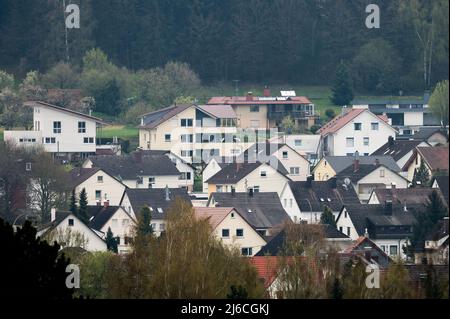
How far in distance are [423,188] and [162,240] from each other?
1482 centimetres

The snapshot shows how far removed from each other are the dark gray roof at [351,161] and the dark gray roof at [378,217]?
21.4ft

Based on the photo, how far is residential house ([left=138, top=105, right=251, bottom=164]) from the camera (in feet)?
152

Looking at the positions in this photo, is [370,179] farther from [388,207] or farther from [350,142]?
[350,142]

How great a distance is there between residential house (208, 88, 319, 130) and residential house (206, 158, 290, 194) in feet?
26.9

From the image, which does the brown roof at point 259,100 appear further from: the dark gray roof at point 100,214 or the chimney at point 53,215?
the chimney at point 53,215

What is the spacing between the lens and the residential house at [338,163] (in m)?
40.7

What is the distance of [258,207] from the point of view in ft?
116

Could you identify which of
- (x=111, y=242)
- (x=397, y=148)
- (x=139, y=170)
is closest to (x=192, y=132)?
(x=397, y=148)

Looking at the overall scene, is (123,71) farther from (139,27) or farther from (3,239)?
(3,239)

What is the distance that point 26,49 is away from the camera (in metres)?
53.7

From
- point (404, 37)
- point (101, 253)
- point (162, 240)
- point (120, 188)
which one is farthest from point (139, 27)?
point (162, 240)

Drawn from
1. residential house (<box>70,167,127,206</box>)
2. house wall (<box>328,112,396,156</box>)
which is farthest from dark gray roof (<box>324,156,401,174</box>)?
residential house (<box>70,167,127,206</box>)

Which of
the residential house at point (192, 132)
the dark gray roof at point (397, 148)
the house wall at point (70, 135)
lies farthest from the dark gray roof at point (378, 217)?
the residential house at point (192, 132)

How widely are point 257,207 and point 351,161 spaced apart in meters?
6.57
